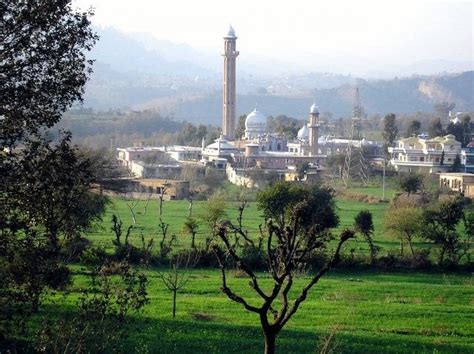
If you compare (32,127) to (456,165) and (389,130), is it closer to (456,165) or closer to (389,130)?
(456,165)

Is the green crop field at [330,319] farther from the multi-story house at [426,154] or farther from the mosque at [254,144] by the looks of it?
the mosque at [254,144]

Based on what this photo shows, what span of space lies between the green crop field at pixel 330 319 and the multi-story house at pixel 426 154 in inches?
1532

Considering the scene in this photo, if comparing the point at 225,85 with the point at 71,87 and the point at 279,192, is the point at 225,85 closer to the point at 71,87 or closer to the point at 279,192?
the point at 279,192

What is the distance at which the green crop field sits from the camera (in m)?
14.4

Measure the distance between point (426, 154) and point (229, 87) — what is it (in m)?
30.7

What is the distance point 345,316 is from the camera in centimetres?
1739

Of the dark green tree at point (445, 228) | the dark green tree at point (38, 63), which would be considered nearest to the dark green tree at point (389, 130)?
the dark green tree at point (445, 228)

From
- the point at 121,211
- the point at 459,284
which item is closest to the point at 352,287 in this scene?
the point at 459,284

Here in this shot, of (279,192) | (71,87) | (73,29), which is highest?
(73,29)

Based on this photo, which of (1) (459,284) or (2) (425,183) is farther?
(2) (425,183)

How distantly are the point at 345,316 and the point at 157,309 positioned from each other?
3.97 metres

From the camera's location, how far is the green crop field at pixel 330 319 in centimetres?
1440

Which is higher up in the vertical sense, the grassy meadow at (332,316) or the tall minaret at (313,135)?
the tall minaret at (313,135)

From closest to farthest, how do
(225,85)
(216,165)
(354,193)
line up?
(354,193) → (216,165) → (225,85)
